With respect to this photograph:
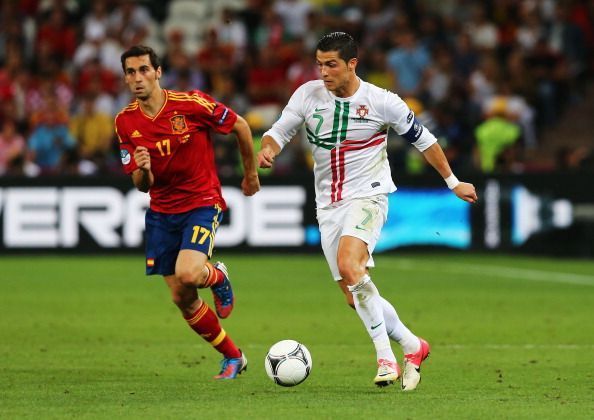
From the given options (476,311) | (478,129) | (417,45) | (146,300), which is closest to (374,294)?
(476,311)

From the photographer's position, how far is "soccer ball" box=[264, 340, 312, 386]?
8625 mm

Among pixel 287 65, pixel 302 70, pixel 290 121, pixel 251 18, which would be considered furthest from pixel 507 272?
pixel 290 121

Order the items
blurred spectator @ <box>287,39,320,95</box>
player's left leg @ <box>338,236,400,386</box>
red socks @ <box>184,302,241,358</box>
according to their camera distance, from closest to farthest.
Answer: player's left leg @ <box>338,236,400,386</box> → red socks @ <box>184,302,241,358</box> → blurred spectator @ <box>287,39,320,95</box>

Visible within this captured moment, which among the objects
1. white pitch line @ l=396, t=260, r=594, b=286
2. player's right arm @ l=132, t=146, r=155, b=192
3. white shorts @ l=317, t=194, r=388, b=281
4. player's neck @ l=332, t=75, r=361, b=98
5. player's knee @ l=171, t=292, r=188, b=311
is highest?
player's neck @ l=332, t=75, r=361, b=98

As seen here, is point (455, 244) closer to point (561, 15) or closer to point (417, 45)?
point (417, 45)

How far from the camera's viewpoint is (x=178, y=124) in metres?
9.37

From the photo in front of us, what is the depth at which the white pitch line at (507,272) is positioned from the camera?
16897mm

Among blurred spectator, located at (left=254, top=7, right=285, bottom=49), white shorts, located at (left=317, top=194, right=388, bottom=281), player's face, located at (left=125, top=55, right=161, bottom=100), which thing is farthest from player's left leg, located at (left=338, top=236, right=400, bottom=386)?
blurred spectator, located at (left=254, top=7, right=285, bottom=49)

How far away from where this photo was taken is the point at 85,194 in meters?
19.3

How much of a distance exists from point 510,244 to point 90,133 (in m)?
6.84

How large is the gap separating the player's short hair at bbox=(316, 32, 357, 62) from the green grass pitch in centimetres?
217

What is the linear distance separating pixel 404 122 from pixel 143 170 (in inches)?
68.7

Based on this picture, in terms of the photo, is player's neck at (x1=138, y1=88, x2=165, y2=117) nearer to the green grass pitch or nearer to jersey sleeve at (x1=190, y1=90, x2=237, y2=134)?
jersey sleeve at (x1=190, y1=90, x2=237, y2=134)

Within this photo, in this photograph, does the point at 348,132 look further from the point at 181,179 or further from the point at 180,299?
the point at 180,299
